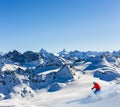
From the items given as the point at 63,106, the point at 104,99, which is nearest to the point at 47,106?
the point at 63,106

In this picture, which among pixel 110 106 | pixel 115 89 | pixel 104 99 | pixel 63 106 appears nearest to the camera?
pixel 110 106

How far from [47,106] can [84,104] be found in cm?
14772

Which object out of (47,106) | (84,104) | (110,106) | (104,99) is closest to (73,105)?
(84,104)

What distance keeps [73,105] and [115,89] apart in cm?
924

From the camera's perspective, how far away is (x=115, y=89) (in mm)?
55406

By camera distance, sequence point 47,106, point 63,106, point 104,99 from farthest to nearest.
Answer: point 47,106 → point 63,106 → point 104,99

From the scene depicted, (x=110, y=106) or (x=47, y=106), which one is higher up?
(x=47, y=106)

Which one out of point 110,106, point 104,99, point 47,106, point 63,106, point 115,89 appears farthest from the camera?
point 47,106

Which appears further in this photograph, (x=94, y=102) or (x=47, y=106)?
(x=47, y=106)

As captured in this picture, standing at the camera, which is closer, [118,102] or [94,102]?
[118,102]

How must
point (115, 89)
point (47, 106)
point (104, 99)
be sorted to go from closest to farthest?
1. point (104, 99)
2. point (115, 89)
3. point (47, 106)

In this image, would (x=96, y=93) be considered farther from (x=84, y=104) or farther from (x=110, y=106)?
(x=110, y=106)

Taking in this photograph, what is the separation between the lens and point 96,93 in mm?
57750

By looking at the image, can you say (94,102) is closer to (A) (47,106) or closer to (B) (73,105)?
(B) (73,105)
